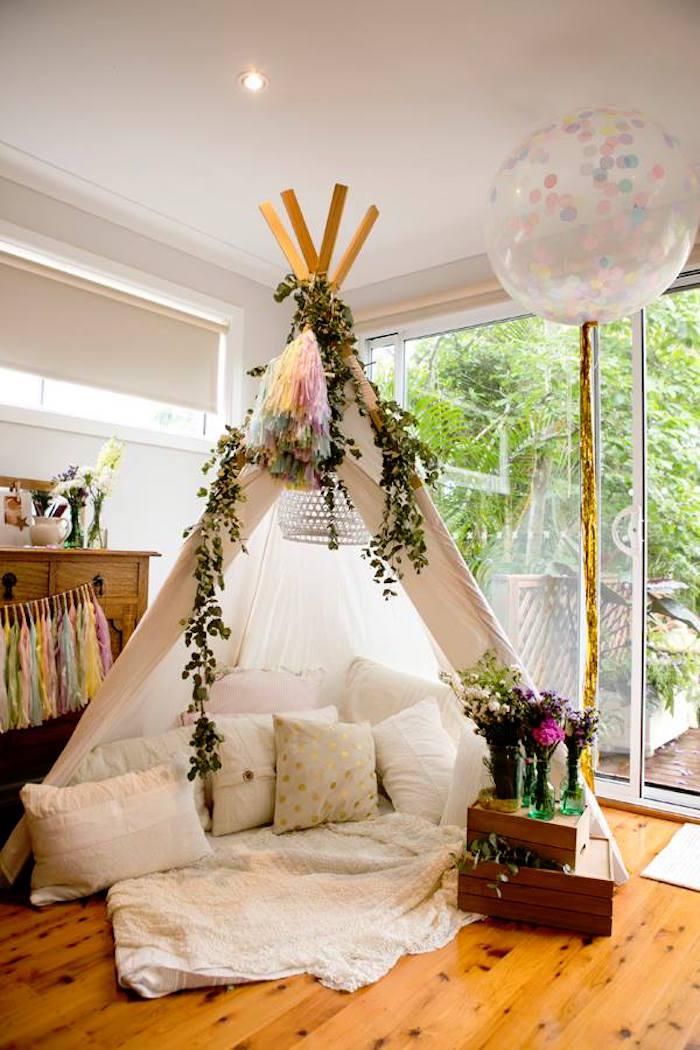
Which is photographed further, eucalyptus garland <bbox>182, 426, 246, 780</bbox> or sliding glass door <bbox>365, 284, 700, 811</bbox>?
sliding glass door <bbox>365, 284, 700, 811</bbox>

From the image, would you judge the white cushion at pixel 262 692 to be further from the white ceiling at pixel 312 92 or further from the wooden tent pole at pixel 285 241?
the white ceiling at pixel 312 92

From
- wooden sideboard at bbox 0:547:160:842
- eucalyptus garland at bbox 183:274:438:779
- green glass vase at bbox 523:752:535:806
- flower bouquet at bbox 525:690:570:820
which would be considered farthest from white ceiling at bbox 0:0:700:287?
green glass vase at bbox 523:752:535:806

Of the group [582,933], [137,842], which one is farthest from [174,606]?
[582,933]

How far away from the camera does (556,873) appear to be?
2.04 metres

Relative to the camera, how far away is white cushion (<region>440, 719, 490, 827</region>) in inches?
98.1

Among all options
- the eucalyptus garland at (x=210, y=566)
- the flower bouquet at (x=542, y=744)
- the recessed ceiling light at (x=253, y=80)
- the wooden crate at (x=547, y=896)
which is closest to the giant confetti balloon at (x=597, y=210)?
the recessed ceiling light at (x=253, y=80)

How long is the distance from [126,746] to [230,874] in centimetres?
55

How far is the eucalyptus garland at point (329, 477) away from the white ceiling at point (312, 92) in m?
0.65

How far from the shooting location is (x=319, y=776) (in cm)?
258

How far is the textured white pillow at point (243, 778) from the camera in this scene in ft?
8.30

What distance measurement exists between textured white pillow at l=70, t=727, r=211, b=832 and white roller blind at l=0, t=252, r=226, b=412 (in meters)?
1.55

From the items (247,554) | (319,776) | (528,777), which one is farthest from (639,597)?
(247,554)

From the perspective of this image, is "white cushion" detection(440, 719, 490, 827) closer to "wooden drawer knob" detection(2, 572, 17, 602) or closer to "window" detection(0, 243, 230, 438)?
"wooden drawer knob" detection(2, 572, 17, 602)

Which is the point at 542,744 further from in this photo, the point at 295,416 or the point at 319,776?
the point at 295,416
